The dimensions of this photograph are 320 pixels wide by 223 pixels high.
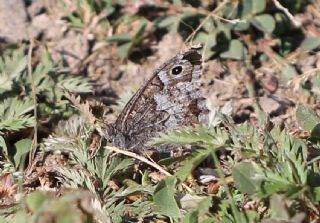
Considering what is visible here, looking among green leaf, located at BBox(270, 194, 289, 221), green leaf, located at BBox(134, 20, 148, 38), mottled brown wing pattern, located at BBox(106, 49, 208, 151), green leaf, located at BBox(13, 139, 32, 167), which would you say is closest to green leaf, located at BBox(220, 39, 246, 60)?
green leaf, located at BBox(134, 20, 148, 38)

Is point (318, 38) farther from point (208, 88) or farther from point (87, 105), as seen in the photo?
point (87, 105)

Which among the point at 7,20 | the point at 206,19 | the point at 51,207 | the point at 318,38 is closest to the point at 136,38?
the point at 206,19

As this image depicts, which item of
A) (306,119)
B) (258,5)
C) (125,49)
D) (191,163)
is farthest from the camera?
(125,49)

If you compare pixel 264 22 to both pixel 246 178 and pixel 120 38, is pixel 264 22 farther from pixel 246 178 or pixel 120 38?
pixel 246 178

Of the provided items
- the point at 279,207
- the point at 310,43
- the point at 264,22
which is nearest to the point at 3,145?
the point at 279,207

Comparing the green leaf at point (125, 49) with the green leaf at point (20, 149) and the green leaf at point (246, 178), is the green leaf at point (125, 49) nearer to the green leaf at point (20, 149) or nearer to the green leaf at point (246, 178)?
the green leaf at point (20, 149)

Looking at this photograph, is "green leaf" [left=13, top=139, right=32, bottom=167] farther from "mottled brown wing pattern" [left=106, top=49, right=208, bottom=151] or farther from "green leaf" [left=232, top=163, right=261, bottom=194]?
"green leaf" [left=232, top=163, right=261, bottom=194]
